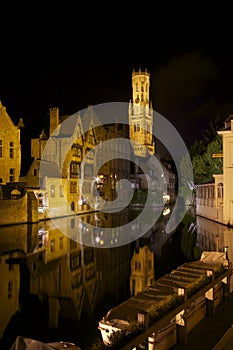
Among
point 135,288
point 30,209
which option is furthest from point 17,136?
point 135,288

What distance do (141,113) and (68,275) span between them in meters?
124

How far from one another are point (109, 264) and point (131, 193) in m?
72.7

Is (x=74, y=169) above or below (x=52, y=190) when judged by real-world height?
above

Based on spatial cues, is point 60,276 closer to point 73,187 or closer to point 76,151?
point 73,187

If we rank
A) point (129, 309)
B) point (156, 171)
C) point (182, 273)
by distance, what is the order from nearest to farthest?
point (129, 309), point (182, 273), point (156, 171)

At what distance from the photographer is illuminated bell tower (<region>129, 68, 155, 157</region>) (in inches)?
5378

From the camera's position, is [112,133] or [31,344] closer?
[31,344]

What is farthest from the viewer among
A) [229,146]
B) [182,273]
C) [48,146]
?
[48,146]

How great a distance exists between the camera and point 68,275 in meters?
20.2

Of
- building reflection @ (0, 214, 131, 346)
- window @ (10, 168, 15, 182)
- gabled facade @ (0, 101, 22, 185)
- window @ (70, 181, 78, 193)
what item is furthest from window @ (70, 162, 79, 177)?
building reflection @ (0, 214, 131, 346)

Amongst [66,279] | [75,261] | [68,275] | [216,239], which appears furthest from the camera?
[216,239]

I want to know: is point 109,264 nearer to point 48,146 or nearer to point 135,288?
point 135,288

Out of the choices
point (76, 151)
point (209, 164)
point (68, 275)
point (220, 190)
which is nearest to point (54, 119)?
point (76, 151)

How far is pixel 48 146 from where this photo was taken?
201 ft
